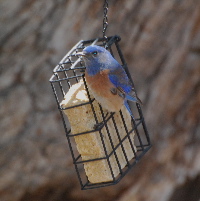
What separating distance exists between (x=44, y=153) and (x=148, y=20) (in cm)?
175

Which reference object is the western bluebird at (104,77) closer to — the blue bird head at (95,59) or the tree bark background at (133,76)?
the blue bird head at (95,59)

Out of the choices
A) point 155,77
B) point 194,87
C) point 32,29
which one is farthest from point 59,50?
point 194,87

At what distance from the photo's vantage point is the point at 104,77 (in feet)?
9.96

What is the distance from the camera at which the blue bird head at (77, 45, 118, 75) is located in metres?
2.95

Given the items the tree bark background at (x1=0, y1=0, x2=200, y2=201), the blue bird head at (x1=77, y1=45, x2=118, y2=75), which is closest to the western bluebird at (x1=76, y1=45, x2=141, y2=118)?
the blue bird head at (x1=77, y1=45, x2=118, y2=75)

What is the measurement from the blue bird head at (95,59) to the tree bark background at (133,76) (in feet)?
6.56

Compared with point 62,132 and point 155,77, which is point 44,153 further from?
point 155,77

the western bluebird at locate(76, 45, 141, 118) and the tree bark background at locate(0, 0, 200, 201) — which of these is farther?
the tree bark background at locate(0, 0, 200, 201)

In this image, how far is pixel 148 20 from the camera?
203 inches

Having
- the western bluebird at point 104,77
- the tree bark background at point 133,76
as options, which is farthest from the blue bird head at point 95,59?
the tree bark background at point 133,76

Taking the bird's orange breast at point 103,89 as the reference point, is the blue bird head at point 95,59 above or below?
above

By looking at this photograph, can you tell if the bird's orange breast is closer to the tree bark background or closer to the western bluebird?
the western bluebird

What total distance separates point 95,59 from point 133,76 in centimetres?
229

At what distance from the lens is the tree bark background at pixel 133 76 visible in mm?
4895
